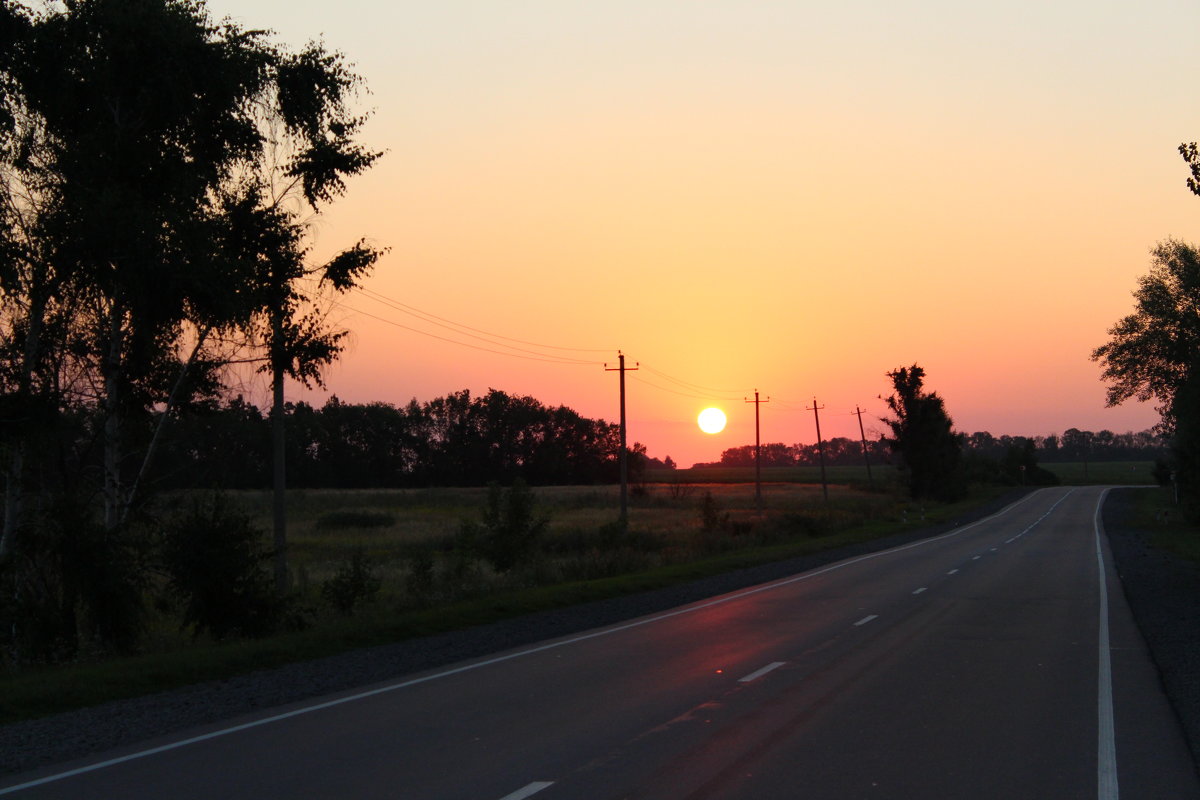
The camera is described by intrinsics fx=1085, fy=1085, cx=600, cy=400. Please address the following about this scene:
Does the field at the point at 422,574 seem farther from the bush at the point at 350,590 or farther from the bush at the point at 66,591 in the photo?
the bush at the point at 66,591

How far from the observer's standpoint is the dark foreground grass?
1145 centimetres

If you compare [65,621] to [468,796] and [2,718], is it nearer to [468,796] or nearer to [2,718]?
[2,718]

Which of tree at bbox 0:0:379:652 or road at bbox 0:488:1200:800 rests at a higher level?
tree at bbox 0:0:379:652

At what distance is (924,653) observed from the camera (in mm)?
14031

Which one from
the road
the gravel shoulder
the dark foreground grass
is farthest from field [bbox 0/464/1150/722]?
the gravel shoulder

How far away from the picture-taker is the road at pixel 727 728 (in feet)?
24.9

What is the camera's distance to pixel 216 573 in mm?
16656

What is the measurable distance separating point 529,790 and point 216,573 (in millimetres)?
10754

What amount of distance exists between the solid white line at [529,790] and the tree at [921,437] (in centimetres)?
8722

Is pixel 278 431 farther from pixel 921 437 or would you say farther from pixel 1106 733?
pixel 921 437

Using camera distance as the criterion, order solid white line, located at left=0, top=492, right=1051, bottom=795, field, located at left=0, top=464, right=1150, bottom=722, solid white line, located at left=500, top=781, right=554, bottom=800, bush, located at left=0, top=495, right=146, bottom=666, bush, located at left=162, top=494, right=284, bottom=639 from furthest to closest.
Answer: bush, located at left=162, top=494, right=284, bottom=639
bush, located at left=0, top=495, right=146, bottom=666
field, located at left=0, top=464, right=1150, bottom=722
solid white line, located at left=0, top=492, right=1051, bottom=795
solid white line, located at left=500, top=781, right=554, bottom=800

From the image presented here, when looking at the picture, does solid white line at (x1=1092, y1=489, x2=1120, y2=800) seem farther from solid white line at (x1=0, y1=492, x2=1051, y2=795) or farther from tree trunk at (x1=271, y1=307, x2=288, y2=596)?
tree trunk at (x1=271, y1=307, x2=288, y2=596)

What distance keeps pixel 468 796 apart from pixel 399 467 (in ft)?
424

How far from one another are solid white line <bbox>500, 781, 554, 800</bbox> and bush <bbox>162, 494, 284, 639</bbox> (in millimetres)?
10561
